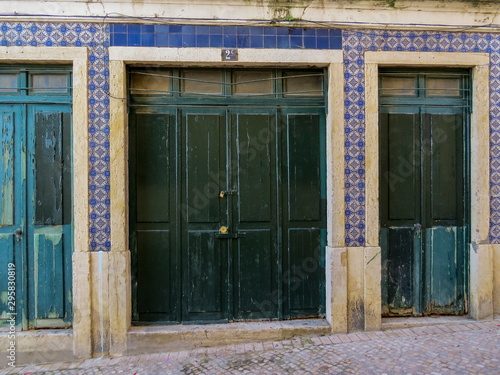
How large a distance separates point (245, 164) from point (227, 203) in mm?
504

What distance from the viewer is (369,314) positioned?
4211mm

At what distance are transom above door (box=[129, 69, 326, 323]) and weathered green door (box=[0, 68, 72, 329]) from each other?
755mm

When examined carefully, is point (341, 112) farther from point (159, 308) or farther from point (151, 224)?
point (159, 308)

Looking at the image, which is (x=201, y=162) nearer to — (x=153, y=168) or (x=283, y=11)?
(x=153, y=168)

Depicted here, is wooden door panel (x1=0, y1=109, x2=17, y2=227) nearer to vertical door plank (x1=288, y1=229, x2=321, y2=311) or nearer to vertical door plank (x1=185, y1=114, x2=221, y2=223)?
vertical door plank (x1=185, y1=114, x2=221, y2=223)

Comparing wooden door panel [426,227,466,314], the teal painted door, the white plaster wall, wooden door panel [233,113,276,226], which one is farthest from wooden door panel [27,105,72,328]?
wooden door panel [426,227,466,314]

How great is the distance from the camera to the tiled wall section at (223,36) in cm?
405

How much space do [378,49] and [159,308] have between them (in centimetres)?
391

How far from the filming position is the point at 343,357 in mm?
3711

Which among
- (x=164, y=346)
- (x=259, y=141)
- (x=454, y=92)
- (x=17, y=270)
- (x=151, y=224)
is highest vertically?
(x=454, y=92)

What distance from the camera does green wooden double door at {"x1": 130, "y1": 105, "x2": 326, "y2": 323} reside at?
4.28m

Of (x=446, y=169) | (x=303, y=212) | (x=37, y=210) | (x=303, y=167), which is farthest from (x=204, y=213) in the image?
(x=446, y=169)

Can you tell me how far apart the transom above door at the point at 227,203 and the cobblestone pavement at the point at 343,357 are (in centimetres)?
45

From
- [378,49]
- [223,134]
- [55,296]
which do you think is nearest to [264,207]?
[223,134]
